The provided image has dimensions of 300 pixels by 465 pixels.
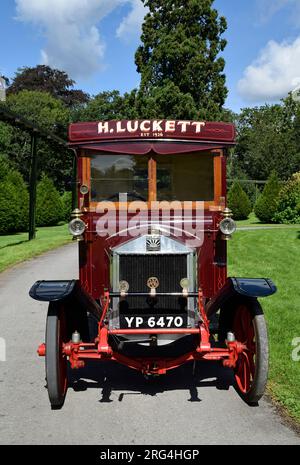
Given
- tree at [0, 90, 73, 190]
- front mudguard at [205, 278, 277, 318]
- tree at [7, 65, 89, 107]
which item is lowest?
front mudguard at [205, 278, 277, 318]

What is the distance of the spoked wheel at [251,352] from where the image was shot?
4.59 metres

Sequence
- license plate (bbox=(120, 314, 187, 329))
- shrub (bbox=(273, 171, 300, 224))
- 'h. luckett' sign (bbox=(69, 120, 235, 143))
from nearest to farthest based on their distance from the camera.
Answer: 1. license plate (bbox=(120, 314, 187, 329))
2. 'h. luckett' sign (bbox=(69, 120, 235, 143))
3. shrub (bbox=(273, 171, 300, 224))

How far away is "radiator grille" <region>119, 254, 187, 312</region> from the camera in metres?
4.93

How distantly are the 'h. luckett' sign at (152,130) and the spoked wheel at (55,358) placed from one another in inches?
79.6

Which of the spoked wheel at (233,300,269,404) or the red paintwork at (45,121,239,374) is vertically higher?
the red paintwork at (45,121,239,374)

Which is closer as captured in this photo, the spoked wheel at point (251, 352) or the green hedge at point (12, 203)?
the spoked wheel at point (251, 352)

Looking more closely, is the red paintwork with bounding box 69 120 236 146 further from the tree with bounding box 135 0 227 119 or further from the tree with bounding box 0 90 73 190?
the tree with bounding box 0 90 73 190

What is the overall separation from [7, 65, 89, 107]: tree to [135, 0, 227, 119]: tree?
16275mm

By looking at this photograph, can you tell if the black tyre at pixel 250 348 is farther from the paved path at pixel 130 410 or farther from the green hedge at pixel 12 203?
the green hedge at pixel 12 203

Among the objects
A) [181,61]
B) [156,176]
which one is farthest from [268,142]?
[156,176]

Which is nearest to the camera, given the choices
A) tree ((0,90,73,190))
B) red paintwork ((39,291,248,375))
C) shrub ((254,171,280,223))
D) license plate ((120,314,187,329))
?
red paintwork ((39,291,248,375))

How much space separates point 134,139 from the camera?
5.86 m

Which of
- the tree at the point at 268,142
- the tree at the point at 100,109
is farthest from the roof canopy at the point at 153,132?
the tree at the point at 268,142

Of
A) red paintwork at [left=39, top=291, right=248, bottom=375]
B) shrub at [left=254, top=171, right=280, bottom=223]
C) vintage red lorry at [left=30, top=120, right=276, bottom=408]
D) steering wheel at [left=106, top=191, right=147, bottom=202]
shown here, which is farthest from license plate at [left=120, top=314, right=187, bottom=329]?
shrub at [left=254, top=171, right=280, bottom=223]
